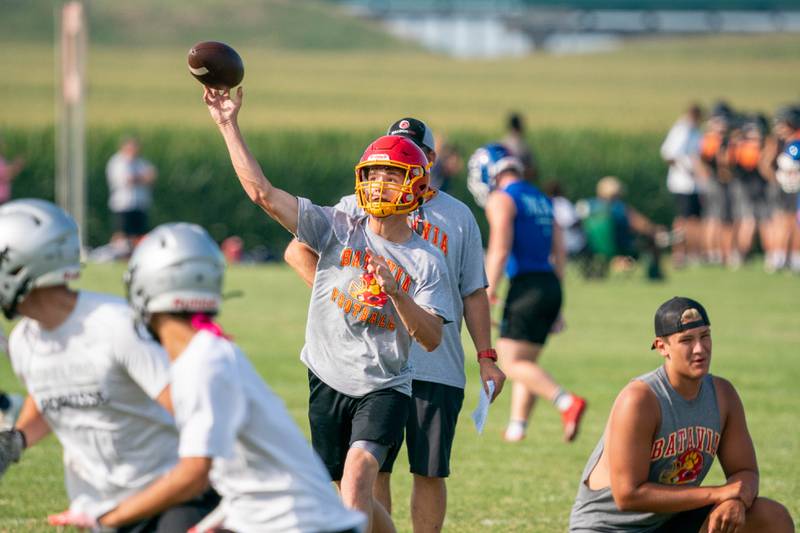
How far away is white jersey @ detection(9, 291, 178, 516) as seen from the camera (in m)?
4.71

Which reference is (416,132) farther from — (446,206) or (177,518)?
(177,518)

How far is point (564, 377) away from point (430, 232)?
7373 millimetres

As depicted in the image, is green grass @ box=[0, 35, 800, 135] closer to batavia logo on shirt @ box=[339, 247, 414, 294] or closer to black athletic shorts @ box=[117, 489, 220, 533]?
batavia logo on shirt @ box=[339, 247, 414, 294]

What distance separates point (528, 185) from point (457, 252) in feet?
12.1

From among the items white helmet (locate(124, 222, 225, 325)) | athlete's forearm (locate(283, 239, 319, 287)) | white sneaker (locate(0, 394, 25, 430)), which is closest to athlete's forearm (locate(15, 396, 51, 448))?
white sneaker (locate(0, 394, 25, 430))

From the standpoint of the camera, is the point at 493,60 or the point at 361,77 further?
the point at 493,60

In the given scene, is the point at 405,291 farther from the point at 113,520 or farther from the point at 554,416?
the point at 554,416

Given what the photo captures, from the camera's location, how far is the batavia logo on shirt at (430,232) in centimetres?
694

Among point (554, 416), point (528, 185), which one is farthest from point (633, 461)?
point (554, 416)

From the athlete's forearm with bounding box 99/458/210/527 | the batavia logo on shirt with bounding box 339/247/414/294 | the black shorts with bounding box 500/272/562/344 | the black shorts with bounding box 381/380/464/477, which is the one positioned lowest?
the athlete's forearm with bounding box 99/458/210/527

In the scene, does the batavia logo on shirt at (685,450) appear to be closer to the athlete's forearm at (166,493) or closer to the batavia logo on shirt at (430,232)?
the batavia logo on shirt at (430,232)

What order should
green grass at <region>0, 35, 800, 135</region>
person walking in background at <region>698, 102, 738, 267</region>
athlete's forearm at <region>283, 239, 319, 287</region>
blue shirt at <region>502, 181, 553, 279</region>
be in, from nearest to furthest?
1. athlete's forearm at <region>283, 239, 319, 287</region>
2. blue shirt at <region>502, 181, 553, 279</region>
3. person walking in background at <region>698, 102, 738, 267</region>
4. green grass at <region>0, 35, 800, 135</region>

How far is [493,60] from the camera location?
3524 inches

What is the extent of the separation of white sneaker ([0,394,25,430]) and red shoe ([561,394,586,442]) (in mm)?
5625
